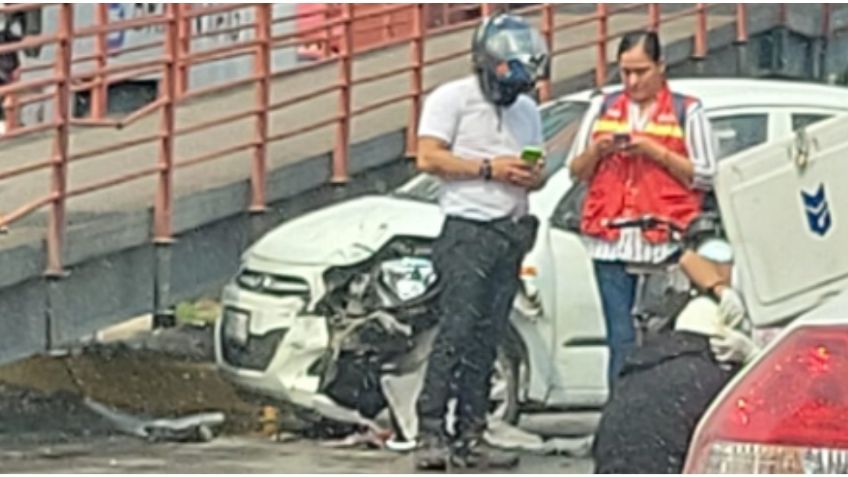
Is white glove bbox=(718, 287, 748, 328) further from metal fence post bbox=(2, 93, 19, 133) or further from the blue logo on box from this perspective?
metal fence post bbox=(2, 93, 19, 133)

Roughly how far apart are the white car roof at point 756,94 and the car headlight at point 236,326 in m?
1.64

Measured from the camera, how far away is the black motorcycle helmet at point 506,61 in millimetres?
8336

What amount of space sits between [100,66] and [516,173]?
4333 mm

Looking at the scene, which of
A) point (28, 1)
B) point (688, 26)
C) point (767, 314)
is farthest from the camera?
point (688, 26)

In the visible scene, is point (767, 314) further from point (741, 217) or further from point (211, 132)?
point (211, 132)

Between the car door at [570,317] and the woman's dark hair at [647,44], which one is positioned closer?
the woman's dark hair at [647,44]

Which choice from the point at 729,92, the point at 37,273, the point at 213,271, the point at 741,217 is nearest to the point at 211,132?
the point at 213,271

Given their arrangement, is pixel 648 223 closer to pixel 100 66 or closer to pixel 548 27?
pixel 548 27

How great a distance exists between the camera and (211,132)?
35.1 ft

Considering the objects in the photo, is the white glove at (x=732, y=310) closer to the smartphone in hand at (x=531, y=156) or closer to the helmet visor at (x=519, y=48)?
the smartphone in hand at (x=531, y=156)

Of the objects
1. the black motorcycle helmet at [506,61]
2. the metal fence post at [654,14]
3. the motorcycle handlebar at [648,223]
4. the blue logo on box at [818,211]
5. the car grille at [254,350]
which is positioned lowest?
the car grille at [254,350]

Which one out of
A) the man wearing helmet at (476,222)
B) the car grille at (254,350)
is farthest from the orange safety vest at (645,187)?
the car grille at (254,350)

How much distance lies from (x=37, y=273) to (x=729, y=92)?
9.43 feet

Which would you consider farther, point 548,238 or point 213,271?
point 213,271
